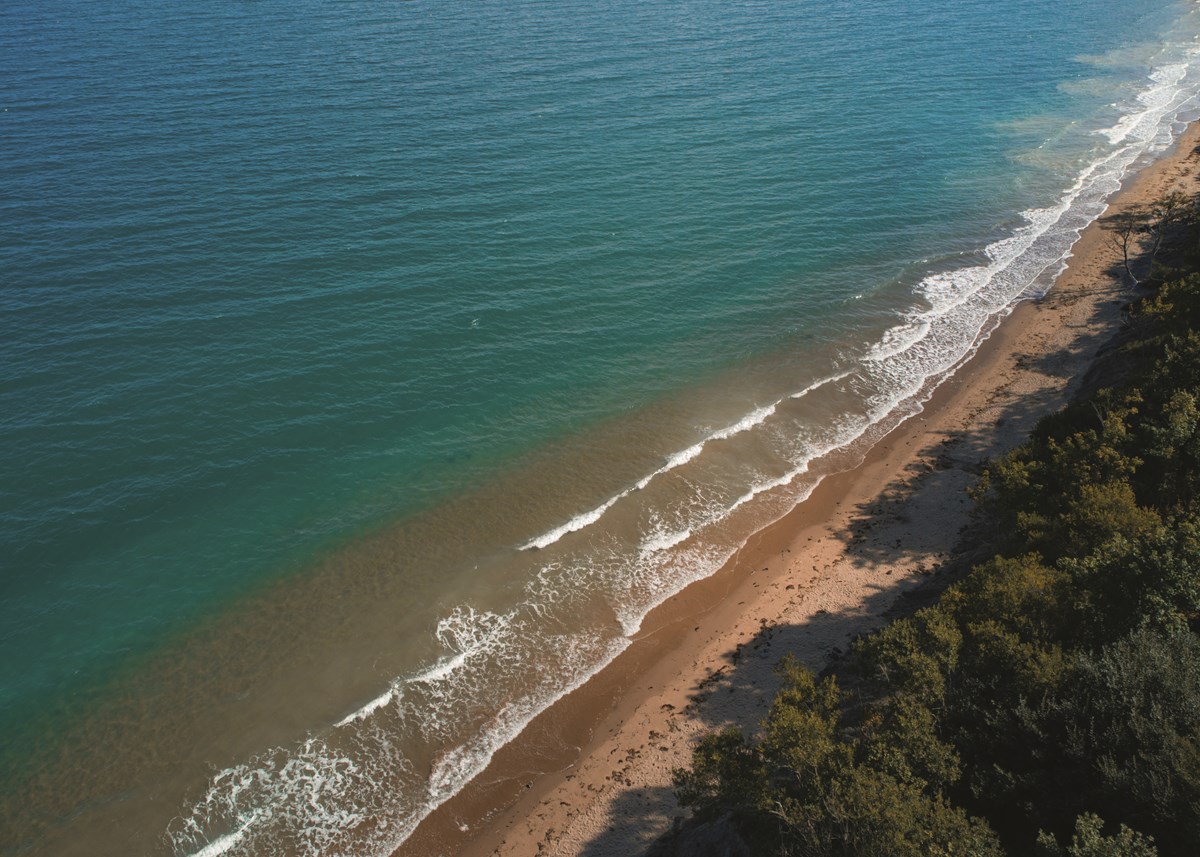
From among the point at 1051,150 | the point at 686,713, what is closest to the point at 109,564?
the point at 686,713

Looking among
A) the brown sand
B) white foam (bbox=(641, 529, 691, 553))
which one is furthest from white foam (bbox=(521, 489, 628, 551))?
the brown sand

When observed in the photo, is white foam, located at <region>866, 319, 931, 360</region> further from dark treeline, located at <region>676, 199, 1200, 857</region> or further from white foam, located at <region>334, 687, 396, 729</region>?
white foam, located at <region>334, 687, 396, 729</region>

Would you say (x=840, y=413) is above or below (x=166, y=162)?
below

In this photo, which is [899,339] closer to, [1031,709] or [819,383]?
[819,383]

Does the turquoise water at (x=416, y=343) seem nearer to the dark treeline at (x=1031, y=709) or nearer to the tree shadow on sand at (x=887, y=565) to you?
the tree shadow on sand at (x=887, y=565)

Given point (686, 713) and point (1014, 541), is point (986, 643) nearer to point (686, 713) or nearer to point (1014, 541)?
point (1014, 541)

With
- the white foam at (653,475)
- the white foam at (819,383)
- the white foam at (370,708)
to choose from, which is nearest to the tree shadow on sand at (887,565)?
the white foam at (819,383)
